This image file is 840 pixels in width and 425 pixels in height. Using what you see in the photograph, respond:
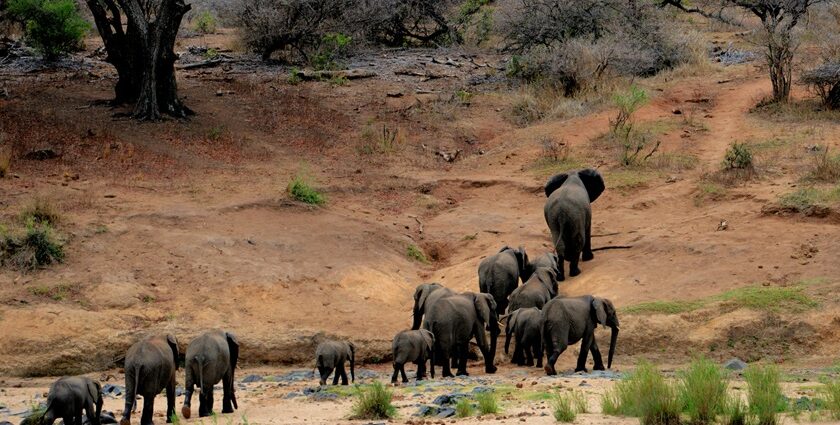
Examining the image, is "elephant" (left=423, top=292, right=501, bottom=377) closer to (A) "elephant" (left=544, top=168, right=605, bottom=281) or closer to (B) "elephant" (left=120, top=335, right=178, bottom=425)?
(A) "elephant" (left=544, top=168, right=605, bottom=281)

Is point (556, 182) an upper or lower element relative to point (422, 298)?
upper

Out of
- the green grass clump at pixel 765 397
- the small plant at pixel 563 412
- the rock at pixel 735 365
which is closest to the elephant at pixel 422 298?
the rock at pixel 735 365

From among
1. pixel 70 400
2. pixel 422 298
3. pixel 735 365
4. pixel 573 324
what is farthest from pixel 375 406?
pixel 422 298

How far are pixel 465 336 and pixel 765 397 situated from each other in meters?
5.69

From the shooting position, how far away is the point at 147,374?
10836 millimetres

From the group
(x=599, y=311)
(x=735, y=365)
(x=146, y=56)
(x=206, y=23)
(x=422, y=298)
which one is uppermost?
(x=206, y=23)

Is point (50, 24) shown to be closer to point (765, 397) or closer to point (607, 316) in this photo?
point (607, 316)

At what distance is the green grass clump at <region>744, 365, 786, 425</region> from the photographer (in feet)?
29.5

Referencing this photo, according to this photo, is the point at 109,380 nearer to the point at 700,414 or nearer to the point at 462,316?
the point at 462,316

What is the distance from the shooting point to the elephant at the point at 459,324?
14125mm

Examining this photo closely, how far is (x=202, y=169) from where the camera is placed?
77.5 ft

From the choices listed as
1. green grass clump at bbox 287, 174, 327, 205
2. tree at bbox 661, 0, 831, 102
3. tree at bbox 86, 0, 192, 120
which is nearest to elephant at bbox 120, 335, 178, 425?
green grass clump at bbox 287, 174, 327, 205

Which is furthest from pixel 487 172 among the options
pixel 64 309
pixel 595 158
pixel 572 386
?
pixel 572 386

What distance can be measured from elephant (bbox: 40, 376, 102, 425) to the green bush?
24843 mm
